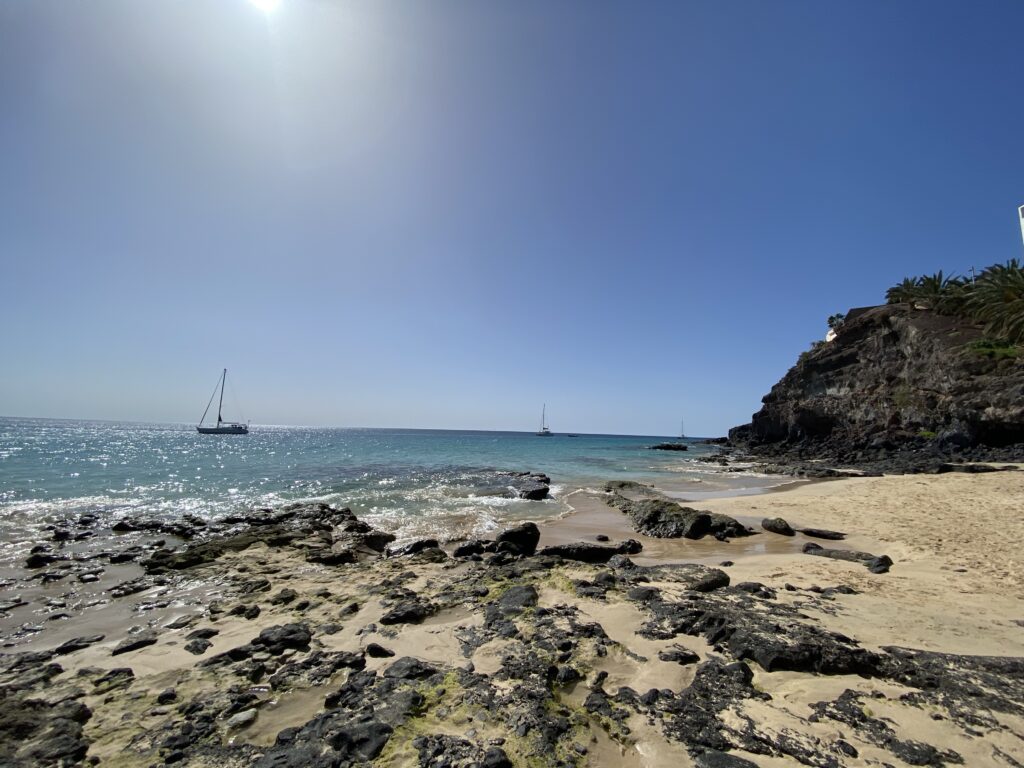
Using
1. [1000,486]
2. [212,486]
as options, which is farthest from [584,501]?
[212,486]

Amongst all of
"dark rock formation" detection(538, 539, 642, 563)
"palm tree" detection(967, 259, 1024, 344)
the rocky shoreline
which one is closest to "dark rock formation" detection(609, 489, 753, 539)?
"dark rock formation" detection(538, 539, 642, 563)

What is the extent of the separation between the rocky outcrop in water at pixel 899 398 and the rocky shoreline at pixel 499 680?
35062 mm

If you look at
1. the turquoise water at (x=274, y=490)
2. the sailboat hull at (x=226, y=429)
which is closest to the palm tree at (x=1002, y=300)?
the turquoise water at (x=274, y=490)

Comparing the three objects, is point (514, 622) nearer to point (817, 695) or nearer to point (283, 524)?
point (817, 695)

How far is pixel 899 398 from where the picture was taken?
47.6 meters

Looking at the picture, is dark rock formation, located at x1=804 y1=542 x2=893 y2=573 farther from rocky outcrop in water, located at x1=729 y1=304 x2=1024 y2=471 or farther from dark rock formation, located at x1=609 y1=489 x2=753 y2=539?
rocky outcrop in water, located at x1=729 y1=304 x2=1024 y2=471

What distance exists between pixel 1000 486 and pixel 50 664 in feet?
108

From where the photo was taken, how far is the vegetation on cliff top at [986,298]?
38.6m

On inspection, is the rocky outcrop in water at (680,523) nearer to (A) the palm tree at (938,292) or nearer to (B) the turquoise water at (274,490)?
(B) the turquoise water at (274,490)

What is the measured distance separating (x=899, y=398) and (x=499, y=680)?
60565mm

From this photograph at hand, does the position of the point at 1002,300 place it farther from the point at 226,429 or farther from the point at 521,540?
the point at 226,429

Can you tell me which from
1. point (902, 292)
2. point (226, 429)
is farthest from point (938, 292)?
point (226, 429)

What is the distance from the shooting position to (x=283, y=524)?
17297 mm

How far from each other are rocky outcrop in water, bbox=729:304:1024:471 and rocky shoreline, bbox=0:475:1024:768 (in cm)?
3506
